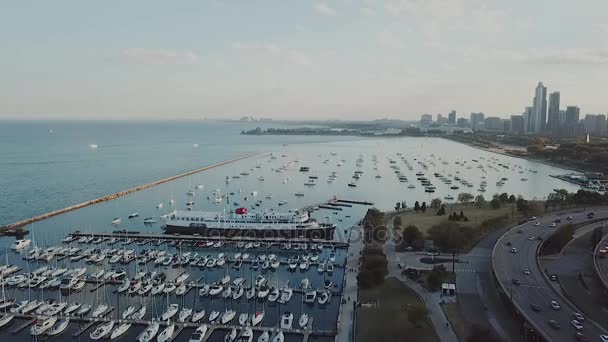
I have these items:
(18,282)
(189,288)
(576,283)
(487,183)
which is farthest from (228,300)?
(487,183)

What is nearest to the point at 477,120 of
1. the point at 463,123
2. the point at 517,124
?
the point at 463,123

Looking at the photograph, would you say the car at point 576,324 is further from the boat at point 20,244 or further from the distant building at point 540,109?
the distant building at point 540,109

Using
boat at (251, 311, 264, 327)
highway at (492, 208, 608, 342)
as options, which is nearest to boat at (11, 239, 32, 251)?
boat at (251, 311, 264, 327)

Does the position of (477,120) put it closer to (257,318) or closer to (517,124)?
(517,124)

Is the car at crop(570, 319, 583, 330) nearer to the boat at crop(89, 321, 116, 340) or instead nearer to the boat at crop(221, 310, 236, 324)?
the boat at crop(221, 310, 236, 324)

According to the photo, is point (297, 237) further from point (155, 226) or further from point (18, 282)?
point (18, 282)
